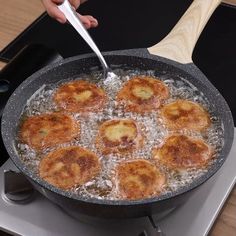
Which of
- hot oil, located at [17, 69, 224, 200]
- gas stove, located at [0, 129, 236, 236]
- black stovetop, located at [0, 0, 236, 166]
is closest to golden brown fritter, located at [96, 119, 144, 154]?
hot oil, located at [17, 69, 224, 200]

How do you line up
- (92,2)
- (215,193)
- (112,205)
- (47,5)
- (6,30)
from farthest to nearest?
(92,2) → (6,30) → (47,5) → (215,193) → (112,205)

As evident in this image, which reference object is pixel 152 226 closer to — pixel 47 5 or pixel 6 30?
pixel 47 5

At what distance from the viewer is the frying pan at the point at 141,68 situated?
2.98 feet

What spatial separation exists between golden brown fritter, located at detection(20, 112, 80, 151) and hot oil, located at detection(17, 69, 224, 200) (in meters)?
0.01

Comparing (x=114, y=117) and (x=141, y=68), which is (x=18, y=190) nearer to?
(x=114, y=117)

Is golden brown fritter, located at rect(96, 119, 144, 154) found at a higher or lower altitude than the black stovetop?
higher

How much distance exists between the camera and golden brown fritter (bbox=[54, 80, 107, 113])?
1.17 meters

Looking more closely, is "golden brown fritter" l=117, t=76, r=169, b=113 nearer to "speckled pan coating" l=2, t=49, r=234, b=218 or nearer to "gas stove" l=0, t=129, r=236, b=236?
"speckled pan coating" l=2, t=49, r=234, b=218

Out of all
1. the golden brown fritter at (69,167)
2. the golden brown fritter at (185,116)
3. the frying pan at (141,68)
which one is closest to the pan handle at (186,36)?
the frying pan at (141,68)

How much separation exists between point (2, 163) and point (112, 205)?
1.23 ft

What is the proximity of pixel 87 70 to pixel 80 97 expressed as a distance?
86mm

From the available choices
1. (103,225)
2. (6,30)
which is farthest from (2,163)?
(6,30)

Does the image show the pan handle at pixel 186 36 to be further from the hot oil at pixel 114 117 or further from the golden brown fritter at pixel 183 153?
the golden brown fritter at pixel 183 153

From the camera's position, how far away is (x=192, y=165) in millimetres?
1039
